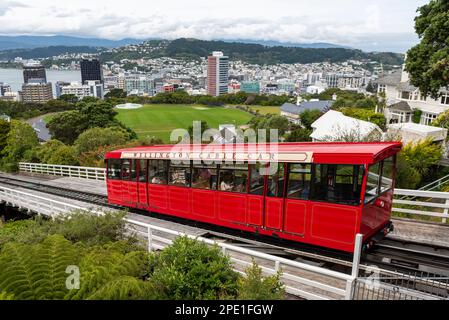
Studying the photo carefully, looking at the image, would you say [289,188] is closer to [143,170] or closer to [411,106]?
[143,170]

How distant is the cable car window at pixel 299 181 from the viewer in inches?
349

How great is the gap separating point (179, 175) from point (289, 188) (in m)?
4.36

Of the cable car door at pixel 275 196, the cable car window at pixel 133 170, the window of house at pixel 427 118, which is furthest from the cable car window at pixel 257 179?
the window of house at pixel 427 118

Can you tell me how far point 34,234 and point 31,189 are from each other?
15256mm

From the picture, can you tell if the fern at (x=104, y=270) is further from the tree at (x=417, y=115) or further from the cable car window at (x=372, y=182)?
the tree at (x=417, y=115)

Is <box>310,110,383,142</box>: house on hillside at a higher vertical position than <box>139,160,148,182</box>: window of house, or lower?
lower

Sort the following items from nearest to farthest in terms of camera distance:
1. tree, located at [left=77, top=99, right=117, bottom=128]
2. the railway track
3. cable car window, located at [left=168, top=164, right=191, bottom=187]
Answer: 1. the railway track
2. cable car window, located at [left=168, top=164, right=191, bottom=187]
3. tree, located at [left=77, top=99, right=117, bottom=128]

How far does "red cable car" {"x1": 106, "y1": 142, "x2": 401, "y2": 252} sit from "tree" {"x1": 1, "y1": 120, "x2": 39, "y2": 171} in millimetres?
33877

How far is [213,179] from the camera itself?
430 inches

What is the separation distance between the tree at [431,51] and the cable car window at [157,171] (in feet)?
46.8

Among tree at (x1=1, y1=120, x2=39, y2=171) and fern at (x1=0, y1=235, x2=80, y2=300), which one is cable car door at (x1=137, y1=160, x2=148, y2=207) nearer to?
fern at (x1=0, y1=235, x2=80, y2=300)

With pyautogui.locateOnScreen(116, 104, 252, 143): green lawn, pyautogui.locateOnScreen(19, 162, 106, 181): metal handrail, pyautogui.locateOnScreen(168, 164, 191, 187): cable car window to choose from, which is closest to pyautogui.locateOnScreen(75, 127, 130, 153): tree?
pyautogui.locateOnScreen(19, 162, 106, 181): metal handrail

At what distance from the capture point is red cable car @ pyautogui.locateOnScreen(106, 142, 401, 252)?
8.32 metres
